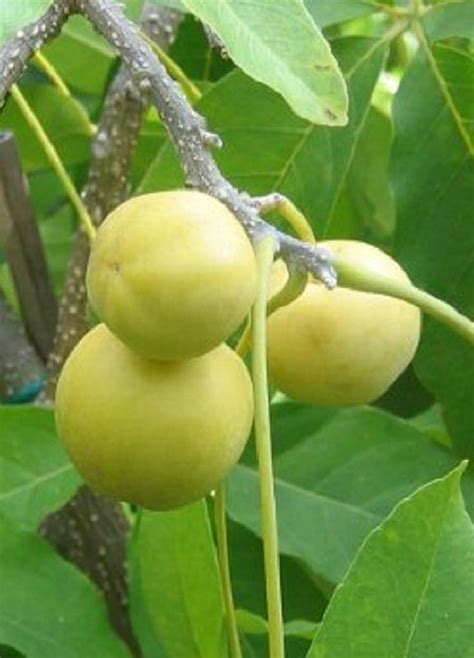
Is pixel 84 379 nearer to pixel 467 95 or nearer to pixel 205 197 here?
pixel 205 197

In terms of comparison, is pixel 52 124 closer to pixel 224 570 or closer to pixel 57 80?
pixel 57 80

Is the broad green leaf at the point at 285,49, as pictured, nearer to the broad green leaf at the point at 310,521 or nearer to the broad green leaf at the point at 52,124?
the broad green leaf at the point at 310,521

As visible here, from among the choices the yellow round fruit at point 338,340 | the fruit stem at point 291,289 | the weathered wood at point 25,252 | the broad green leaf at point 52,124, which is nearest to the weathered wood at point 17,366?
the weathered wood at point 25,252

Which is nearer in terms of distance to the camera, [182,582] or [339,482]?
[182,582]

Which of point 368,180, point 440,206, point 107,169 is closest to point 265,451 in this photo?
point 440,206

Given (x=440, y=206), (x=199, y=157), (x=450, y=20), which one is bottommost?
(x=440, y=206)

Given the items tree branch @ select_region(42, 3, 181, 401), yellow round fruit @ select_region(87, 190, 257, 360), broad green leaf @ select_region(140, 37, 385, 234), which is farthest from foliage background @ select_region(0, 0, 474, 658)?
yellow round fruit @ select_region(87, 190, 257, 360)

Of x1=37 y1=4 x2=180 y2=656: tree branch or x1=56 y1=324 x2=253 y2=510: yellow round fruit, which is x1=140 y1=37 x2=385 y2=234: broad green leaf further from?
x1=56 y1=324 x2=253 y2=510: yellow round fruit
